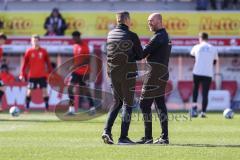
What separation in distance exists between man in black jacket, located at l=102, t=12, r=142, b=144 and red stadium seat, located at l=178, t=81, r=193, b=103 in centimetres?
1360

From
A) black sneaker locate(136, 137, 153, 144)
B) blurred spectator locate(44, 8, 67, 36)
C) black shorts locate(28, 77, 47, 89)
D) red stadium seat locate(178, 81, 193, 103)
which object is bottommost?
red stadium seat locate(178, 81, 193, 103)

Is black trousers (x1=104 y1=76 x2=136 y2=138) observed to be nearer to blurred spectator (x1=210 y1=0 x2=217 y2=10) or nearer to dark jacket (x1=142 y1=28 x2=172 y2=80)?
dark jacket (x1=142 y1=28 x2=172 y2=80)

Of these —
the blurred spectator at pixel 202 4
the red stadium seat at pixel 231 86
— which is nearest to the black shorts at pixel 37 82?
the red stadium seat at pixel 231 86

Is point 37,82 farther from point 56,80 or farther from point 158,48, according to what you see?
point 158,48

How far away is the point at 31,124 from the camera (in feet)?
57.6

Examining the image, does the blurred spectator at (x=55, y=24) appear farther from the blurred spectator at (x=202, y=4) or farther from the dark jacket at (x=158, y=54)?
the dark jacket at (x=158, y=54)

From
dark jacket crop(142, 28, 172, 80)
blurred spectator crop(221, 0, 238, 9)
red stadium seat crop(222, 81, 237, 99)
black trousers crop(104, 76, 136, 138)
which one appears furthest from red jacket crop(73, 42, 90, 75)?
blurred spectator crop(221, 0, 238, 9)

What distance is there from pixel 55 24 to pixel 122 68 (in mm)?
14952

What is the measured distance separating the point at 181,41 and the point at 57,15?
4.79 metres

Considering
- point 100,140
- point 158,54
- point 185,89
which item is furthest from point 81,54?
point 158,54

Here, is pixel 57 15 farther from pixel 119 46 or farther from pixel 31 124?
pixel 119 46

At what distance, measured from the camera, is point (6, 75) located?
26.6 metres

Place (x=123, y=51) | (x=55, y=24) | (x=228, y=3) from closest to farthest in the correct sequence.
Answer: (x=123, y=51) → (x=55, y=24) → (x=228, y=3)

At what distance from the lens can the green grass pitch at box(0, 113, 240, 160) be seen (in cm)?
1147
